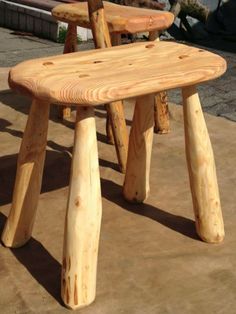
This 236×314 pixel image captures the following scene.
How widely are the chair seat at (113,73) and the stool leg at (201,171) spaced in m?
0.14

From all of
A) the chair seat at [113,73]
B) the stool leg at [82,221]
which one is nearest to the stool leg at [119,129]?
the chair seat at [113,73]

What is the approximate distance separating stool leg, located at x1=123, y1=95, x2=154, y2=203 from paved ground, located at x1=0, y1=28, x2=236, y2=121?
1.34 m

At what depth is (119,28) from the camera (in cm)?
300

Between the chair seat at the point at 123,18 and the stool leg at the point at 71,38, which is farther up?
the chair seat at the point at 123,18

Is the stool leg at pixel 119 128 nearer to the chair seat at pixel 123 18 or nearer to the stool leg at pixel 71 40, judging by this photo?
the chair seat at pixel 123 18

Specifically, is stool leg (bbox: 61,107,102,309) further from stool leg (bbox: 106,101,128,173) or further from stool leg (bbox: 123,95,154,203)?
stool leg (bbox: 106,101,128,173)

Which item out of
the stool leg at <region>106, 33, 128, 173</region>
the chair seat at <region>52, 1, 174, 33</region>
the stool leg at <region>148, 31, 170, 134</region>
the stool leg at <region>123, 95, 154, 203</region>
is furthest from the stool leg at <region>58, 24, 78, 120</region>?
the stool leg at <region>123, 95, 154, 203</region>

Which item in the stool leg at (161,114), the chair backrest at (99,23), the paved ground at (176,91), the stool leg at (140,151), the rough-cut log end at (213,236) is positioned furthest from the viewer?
the paved ground at (176,91)

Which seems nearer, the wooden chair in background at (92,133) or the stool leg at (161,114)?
the wooden chair in background at (92,133)

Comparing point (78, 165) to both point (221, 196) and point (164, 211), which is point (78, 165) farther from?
point (221, 196)

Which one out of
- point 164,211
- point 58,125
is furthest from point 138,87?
point 58,125

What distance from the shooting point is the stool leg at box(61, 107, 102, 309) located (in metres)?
1.91

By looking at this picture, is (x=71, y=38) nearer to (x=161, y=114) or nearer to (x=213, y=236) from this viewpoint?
(x=161, y=114)

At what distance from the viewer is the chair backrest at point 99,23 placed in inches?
110
